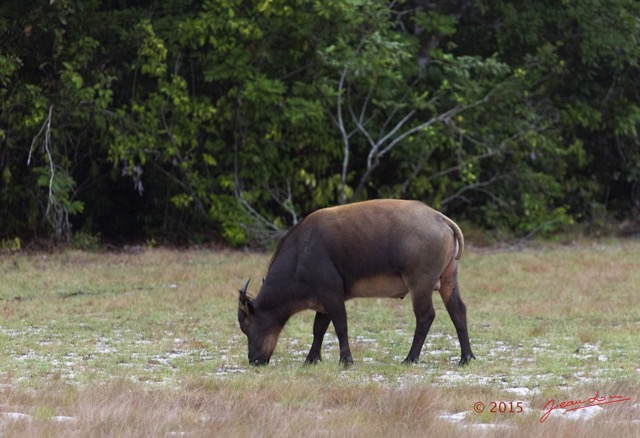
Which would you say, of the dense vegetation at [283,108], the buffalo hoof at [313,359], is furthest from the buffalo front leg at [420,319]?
the dense vegetation at [283,108]

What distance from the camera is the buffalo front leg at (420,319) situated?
1114 centimetres

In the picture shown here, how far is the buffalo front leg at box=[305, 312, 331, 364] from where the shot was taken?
11227mm

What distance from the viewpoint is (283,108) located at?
21.7 m

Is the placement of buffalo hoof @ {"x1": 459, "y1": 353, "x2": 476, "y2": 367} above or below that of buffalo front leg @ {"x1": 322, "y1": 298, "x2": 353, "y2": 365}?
below

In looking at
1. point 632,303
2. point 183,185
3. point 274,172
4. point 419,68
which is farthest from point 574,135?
point 632,303

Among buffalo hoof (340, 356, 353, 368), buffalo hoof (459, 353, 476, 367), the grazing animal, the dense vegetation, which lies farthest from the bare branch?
buffalo hoof (340, 356, 353, 368)

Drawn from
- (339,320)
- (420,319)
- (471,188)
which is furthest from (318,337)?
(471,188)

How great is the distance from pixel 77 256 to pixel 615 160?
13148mm

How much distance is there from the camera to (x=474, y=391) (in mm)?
9094

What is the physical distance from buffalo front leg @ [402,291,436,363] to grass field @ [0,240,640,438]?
0.19 metres

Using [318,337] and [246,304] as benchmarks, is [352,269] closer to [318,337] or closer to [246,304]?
[318,337]

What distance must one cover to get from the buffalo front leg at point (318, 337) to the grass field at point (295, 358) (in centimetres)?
18

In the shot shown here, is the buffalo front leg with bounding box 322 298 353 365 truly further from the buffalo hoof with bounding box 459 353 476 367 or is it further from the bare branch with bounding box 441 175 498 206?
the bare branch with bounding box 441 175 498 206

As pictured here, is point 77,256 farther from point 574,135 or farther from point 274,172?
point 574,135
